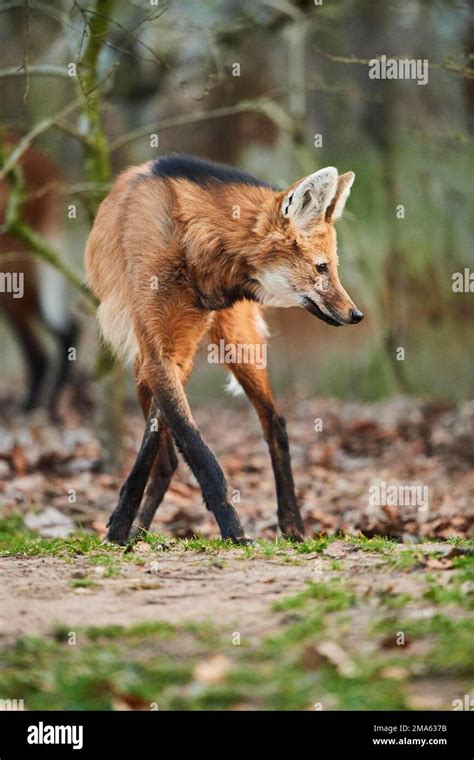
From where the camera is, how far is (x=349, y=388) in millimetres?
11258

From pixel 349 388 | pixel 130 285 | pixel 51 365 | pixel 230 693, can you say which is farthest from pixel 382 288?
pixel 230 693

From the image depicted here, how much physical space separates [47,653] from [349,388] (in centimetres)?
840

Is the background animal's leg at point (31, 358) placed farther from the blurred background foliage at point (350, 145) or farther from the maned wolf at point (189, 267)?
the maned wolf at point (189, 267)

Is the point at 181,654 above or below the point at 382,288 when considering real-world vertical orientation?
below

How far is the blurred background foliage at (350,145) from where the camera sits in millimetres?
10219

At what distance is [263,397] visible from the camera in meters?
5.16

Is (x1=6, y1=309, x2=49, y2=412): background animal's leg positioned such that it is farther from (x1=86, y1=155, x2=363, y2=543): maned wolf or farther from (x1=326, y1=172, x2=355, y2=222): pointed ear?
(x1=326, y1=172, x2=355, y2=222): pointed ear

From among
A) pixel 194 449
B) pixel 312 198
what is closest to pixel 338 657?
pixel 194 449

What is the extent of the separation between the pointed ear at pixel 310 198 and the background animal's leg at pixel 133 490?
3.93 feet

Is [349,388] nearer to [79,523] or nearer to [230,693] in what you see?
[79,523]

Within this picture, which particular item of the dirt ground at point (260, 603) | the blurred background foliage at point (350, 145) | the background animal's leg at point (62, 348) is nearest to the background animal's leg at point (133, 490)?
the dirt ground at point (260, 603)

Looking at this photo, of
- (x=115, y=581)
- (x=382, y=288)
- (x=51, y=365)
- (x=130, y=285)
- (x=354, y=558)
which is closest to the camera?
(x=115, y=581)

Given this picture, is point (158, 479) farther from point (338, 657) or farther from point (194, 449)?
point (338, 657)

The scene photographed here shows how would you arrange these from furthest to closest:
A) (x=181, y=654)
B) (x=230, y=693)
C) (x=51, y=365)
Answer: (x=51, y=365), (x=181, y=654), (x=230, y=693)
